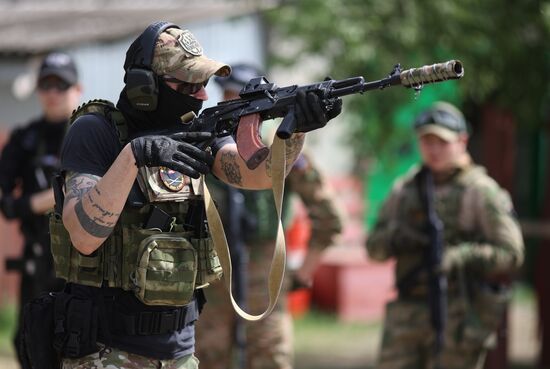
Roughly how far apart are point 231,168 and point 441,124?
257 cm

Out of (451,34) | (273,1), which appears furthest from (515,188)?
(451,34)

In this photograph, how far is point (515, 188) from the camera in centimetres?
1529

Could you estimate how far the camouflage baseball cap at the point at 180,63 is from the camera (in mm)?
4293

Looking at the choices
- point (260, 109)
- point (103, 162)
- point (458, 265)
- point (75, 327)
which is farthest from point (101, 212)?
point (458, 265)

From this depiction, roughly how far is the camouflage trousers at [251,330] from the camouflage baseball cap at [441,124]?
1.17 meters

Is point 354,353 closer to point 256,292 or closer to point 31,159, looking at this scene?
point 256,292

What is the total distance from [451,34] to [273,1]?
8.75ft

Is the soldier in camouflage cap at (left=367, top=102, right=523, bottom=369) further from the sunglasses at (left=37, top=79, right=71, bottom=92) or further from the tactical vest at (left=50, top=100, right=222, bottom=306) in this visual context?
the tactical vest at (left=50, top=100, right=222, bottom=306)

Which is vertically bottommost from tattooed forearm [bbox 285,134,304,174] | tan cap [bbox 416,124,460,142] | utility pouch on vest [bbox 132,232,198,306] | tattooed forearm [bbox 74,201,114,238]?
utility pouch on vest [bbox 132,232,198,306]

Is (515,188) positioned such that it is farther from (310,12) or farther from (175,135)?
(175,135)

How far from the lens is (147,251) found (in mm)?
4168

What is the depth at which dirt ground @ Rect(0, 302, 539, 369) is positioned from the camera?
386 inches

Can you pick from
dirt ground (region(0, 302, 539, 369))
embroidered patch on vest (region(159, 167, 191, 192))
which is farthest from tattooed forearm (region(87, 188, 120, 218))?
dirt ground (region(0, 302, 539, 369))

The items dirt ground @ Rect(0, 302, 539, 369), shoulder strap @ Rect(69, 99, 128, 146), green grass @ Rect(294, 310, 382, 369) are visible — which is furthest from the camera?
green grass @ Rect(294, 310, 382, 369)
